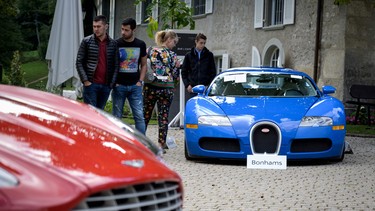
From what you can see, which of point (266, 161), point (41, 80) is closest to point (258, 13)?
point (266, 161)

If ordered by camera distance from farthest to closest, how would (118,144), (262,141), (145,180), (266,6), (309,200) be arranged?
(266,6)
(262,141)
(309,200)
(118,144)
(145,180)

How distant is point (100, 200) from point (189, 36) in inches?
515

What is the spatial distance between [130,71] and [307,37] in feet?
36.3

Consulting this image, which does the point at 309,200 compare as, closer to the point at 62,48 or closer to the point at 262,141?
the point at 262,141

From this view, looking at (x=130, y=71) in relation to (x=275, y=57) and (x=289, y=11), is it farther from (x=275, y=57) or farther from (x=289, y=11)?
(x=275, y=57)

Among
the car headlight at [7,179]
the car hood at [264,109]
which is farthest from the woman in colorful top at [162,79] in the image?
the car headlight at [7,179]

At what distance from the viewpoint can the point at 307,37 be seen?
2059 cm

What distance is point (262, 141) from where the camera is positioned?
984cm

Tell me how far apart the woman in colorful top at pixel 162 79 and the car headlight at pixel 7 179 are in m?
7.87

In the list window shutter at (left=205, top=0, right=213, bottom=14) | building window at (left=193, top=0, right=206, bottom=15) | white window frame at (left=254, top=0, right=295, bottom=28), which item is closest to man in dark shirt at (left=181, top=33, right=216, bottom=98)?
white window frame at (left=254, top=0, right=295, bottom=28)

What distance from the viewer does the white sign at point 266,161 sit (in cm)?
965

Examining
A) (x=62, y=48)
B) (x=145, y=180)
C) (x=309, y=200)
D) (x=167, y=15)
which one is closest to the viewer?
(x=145, y=180)

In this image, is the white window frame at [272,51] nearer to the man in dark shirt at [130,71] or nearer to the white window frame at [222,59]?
the white window frame at [222,59]

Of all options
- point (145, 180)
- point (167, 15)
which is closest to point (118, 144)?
point (145, 180)
